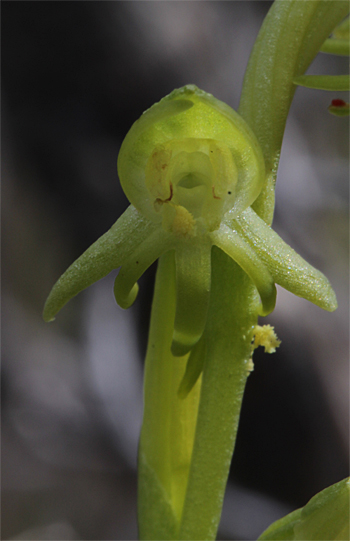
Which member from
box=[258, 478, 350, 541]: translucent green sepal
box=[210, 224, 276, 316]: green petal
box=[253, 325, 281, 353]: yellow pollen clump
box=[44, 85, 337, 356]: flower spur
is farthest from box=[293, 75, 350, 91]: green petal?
box=[258, 478, 350, 541]: translucent green sepal

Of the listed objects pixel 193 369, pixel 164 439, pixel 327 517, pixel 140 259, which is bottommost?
pixel 327 517

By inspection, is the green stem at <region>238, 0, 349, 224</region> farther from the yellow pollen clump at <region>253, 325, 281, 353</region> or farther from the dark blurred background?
the dark blurred background

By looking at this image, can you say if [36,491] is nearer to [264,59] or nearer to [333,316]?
[333,316]

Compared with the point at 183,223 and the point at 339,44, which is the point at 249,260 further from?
the point at 339,44

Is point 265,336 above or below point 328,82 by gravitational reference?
below

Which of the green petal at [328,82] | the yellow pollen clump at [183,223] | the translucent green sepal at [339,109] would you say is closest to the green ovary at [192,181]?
the yellow pollen clump at [183,223]

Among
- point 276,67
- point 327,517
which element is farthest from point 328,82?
point 327,517

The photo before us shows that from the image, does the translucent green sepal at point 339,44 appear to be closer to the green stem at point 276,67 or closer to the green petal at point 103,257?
the green stem at point 276,67
